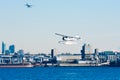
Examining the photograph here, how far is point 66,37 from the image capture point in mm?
82625

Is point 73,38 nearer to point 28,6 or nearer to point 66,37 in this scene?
point 66,37

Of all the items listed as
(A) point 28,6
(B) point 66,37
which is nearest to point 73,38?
(B) point 66,37

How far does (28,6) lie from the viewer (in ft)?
221

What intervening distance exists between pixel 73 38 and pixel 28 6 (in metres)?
16.9

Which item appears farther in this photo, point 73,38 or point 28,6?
point 73,38

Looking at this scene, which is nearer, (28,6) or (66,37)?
(28,6)

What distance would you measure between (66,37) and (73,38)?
42.3 inches

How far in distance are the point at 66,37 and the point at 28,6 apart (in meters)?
16.2

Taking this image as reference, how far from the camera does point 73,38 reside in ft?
272
